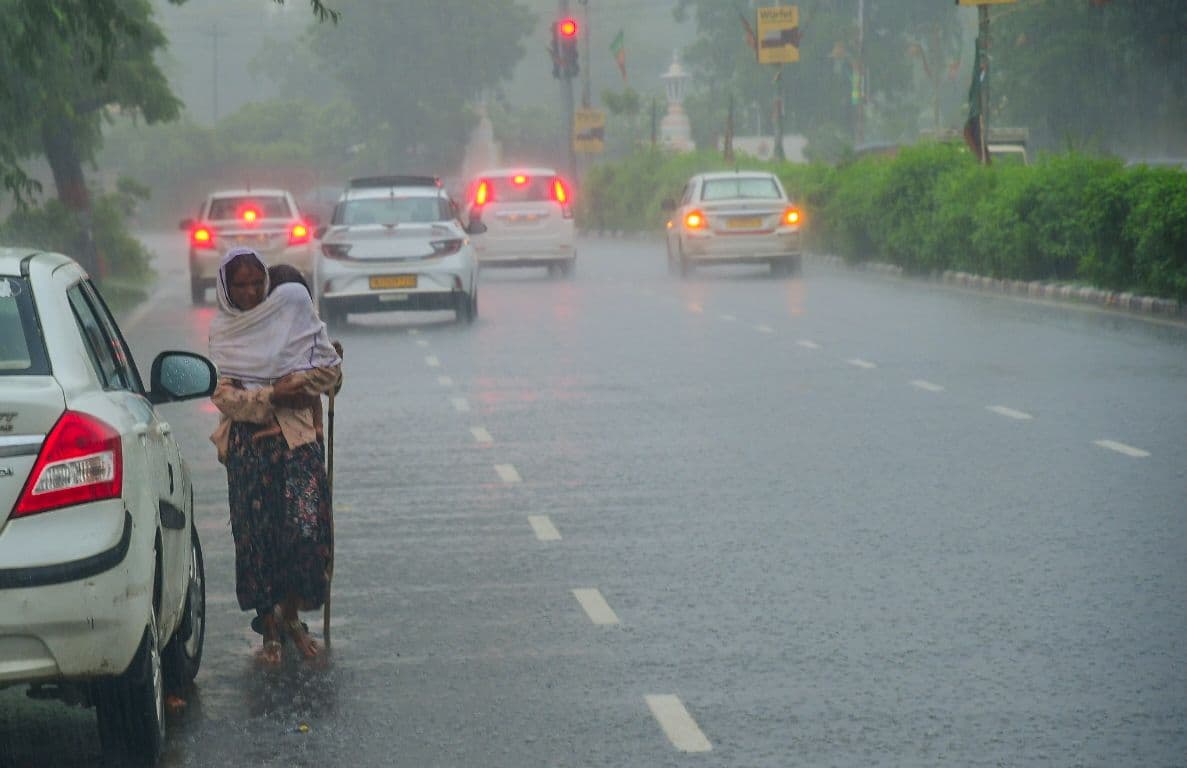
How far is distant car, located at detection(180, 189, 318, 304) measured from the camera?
32.2m

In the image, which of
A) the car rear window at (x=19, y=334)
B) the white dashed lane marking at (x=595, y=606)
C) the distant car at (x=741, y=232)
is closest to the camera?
the car rear window at (x=19, y=334)

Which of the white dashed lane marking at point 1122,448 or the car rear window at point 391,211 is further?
the car rear window at point 391,211

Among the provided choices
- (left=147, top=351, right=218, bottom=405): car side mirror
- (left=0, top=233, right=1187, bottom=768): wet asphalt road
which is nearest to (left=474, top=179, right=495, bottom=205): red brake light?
(left=0, top=233, right=1187, bottom=768): wet asphalt road

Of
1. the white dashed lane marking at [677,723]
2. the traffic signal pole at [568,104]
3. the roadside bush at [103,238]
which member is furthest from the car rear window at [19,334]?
the traffic signal pole at [568,104]

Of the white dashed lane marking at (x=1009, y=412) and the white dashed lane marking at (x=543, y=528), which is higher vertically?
the white dashed lane marking at (x=1009, y=412)

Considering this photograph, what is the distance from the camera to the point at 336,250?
25.7 meters

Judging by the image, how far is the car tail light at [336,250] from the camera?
25562 mm

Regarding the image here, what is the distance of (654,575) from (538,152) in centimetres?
10710

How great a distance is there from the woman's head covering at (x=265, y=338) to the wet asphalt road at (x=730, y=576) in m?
1.01

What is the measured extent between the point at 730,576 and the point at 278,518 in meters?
2.28

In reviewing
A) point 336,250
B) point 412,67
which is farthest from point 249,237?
point 412,67

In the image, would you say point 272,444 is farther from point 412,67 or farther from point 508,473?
point 412,67

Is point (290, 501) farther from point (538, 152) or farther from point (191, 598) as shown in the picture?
point (538, 152)

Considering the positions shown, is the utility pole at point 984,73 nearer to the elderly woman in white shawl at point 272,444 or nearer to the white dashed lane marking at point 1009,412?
the white dashed lane marking at point 1009,412
